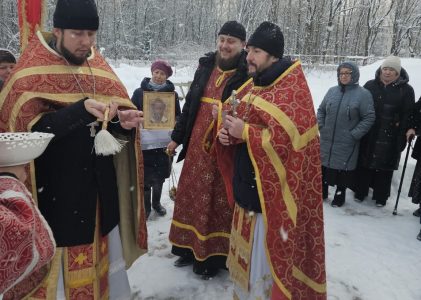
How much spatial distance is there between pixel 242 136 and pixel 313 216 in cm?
75

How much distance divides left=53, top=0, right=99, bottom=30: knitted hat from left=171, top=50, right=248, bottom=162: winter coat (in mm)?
1327

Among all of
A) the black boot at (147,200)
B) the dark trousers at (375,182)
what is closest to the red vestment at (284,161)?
the black boot at (147,200)

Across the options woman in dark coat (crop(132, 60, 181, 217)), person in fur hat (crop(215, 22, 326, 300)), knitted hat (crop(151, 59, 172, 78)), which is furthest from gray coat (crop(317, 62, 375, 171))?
person in fur hat (crop(215, 22, 326, 300))

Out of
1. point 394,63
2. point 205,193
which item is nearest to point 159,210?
point 205,193

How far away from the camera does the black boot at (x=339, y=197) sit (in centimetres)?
558

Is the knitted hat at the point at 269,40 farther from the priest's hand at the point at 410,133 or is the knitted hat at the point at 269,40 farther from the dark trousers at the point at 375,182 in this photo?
the dark trousers at the point at 375,182

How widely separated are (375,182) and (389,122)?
99cm

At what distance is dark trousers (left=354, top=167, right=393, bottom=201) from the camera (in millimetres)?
5543

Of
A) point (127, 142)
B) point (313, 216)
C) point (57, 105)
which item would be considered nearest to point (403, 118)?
point (313, 216)

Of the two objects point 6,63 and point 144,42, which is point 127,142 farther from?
point 144,42

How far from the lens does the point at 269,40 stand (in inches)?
92.5

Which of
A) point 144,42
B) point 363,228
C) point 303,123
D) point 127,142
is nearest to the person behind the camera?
point 303,123

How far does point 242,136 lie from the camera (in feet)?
7.52

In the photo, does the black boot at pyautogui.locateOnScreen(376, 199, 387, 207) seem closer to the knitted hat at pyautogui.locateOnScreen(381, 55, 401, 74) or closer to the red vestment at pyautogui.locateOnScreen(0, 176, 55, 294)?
the knitted hat at pyautogui.locateOnScreen(381, 55, 401, 74)
